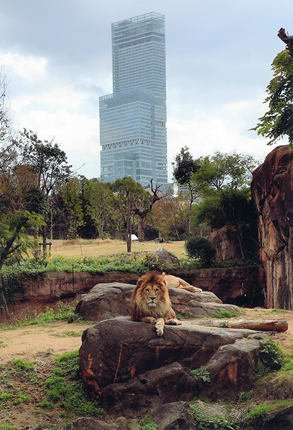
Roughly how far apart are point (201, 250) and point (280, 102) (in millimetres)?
8293

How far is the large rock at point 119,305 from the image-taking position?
1124cm

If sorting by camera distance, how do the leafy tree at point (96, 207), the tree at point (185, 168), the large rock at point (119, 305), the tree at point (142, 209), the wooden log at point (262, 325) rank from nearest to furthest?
1. the wooden log at point (262, 325)
2. the large rock at point (119, 305)
3. the tree at point (142, 209)
4. the tree at point (185, 168)
5. the leafy tree at point (96, 207)

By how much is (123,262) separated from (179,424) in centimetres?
1230

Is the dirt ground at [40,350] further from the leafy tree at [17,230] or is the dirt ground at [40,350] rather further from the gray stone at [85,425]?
the leafy tree at [17,230]

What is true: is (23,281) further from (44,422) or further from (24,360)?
→ (44,422)

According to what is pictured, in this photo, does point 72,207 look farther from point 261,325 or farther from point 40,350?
point 261,325

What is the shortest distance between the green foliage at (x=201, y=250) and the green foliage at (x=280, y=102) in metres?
6.86

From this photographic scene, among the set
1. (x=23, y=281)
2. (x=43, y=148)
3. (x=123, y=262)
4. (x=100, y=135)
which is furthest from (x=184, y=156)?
(x=100, y=135)

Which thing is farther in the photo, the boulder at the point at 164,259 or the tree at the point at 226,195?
the tree at the point at 226,195

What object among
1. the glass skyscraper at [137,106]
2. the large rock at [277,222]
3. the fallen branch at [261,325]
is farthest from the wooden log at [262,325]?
the glass skyscraper at [137,106]

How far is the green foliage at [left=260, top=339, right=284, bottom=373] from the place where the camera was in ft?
22.6

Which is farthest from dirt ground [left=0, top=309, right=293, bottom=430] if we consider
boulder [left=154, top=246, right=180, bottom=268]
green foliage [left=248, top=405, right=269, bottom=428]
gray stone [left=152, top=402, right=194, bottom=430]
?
boulder [left=154, top=246, right=180, bottom=268]

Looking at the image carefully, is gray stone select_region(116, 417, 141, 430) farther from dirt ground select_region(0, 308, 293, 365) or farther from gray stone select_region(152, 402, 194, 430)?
dirt ground select_region(0, 308, 293, 365)

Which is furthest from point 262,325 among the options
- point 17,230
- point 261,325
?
point 17,230
